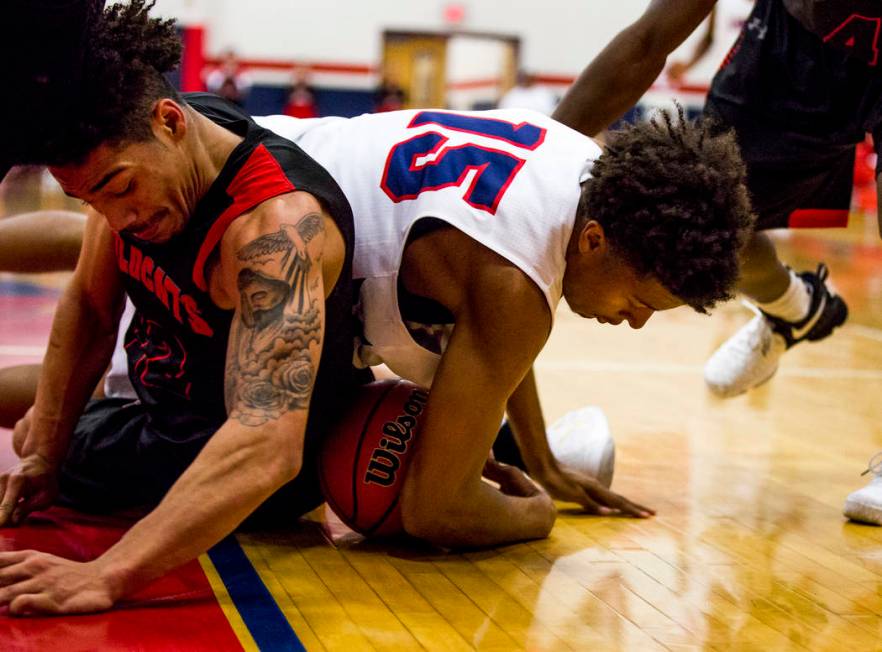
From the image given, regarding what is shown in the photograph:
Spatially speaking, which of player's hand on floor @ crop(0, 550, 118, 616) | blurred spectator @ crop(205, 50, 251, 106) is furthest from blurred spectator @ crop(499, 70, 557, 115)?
player's hand on floor @ crop(0, 550, 118, 616)

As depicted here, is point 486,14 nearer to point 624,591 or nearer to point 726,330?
point 726,330

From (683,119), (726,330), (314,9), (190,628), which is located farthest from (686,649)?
(314,9)

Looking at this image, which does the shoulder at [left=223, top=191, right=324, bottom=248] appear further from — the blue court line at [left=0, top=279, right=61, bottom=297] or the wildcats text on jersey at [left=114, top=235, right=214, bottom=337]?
the blue court line at [left=0, top=279, right=61, bottom=297]

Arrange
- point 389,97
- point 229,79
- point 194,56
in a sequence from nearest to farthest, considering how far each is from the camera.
Answer: point 229,79
point 194,56
point 389,97

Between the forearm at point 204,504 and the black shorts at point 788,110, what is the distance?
2026 mm

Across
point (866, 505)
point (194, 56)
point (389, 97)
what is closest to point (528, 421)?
point (866, 505)

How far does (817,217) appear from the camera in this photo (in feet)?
12.8

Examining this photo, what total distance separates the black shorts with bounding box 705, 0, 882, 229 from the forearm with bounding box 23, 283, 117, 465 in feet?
6.44

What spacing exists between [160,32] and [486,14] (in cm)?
1661

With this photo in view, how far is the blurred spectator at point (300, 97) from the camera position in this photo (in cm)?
1731

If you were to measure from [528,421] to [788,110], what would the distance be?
1362 mm

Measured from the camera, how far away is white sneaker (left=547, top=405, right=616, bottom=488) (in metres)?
3.28

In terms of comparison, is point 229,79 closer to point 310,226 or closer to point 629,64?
point 629,64

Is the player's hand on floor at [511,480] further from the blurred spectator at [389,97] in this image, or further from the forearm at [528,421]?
the blurred spectator at [389,97]
